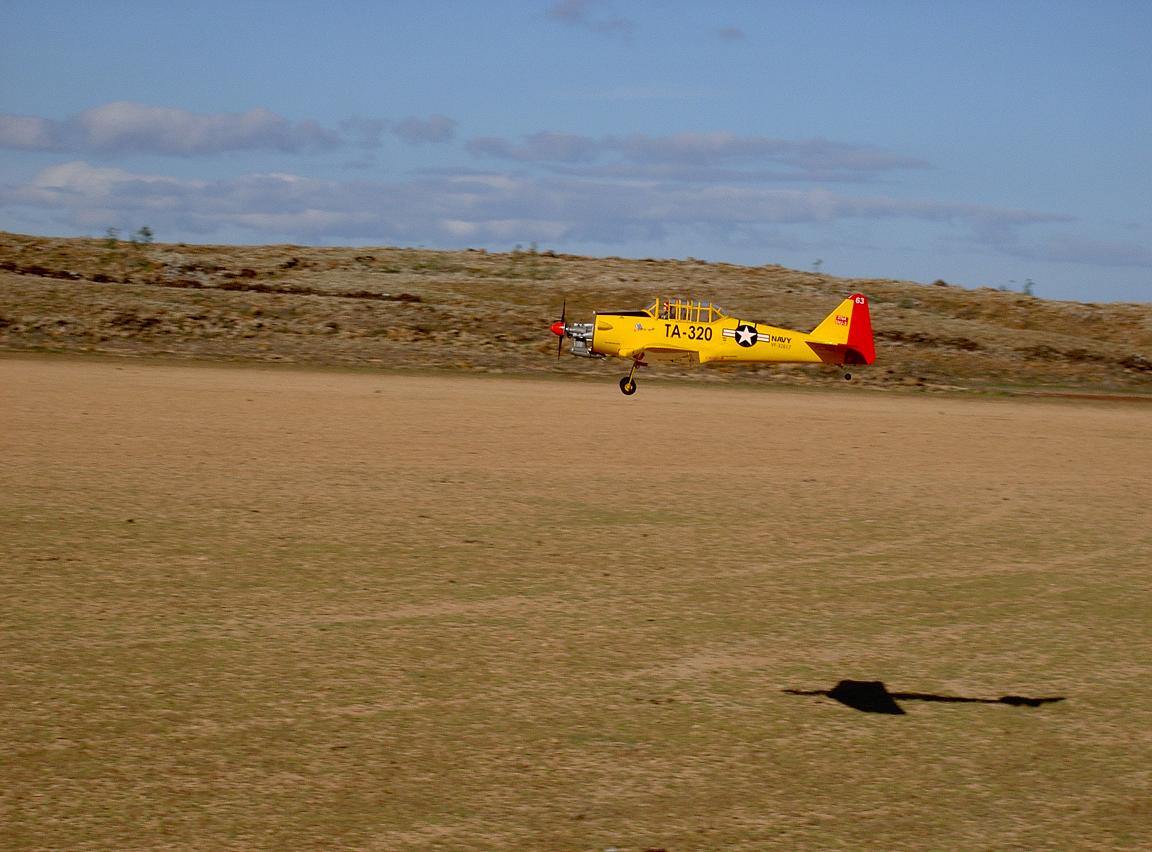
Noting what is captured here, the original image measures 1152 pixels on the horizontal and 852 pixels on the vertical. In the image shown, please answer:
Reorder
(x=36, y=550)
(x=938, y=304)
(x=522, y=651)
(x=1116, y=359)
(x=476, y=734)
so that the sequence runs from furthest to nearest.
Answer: (x=938, y=304), (x=1116, y=359), (x=36, y=550), (x=522, y=651), (x=476, y=734)

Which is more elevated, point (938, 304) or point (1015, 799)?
point (938, 304)

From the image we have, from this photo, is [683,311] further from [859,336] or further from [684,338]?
[859,336]

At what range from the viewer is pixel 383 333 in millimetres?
43156

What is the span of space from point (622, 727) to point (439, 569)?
4.30 meters

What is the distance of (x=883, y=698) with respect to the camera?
8.43m

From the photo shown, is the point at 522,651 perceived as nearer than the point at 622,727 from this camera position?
No

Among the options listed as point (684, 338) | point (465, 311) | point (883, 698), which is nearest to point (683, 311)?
point (684, 338)

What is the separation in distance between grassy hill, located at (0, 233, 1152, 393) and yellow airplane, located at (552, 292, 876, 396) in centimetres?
782

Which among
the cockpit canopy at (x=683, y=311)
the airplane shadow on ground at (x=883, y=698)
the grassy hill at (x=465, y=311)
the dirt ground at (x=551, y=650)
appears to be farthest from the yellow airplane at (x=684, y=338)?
the airplane shadow on ground at (x=883, y=698)

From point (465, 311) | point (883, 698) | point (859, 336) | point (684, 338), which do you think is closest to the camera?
point (883, 698)

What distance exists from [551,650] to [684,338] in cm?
2070

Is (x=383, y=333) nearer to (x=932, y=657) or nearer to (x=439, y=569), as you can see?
(x=439, y=569)

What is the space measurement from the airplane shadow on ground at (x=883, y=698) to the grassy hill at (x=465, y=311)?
30513 mm

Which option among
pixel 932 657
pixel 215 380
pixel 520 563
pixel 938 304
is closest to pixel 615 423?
pixel 215 380
